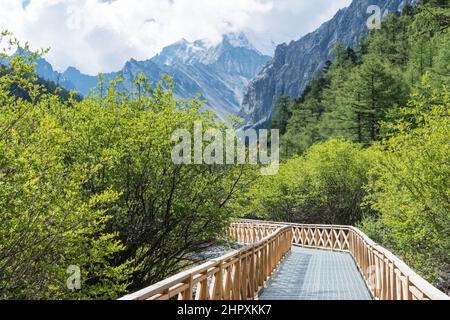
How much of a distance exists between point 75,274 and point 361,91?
3327 cm

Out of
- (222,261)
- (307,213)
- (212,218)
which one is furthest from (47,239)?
(307,213)

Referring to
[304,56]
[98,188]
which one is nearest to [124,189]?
[98,188]

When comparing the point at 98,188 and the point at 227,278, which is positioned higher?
the point at 98,188

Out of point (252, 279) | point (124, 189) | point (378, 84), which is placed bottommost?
point (252, 279)

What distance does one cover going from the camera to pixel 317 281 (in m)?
11.9

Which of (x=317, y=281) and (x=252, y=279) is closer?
(x=252, y=279)

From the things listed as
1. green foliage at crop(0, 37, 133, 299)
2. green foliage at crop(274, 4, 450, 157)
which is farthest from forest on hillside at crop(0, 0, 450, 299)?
green foliage at crop(274, 4, 450, 157)

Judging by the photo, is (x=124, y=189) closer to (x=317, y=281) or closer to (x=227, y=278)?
(x=227, y=278)

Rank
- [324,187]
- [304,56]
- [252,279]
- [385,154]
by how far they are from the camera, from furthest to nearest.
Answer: [304,56] → [324,187] → [385,154] → [252,279]

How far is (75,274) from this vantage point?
23.5 feet

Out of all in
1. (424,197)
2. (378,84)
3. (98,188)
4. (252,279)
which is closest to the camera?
(252,279)

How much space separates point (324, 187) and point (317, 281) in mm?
15832
